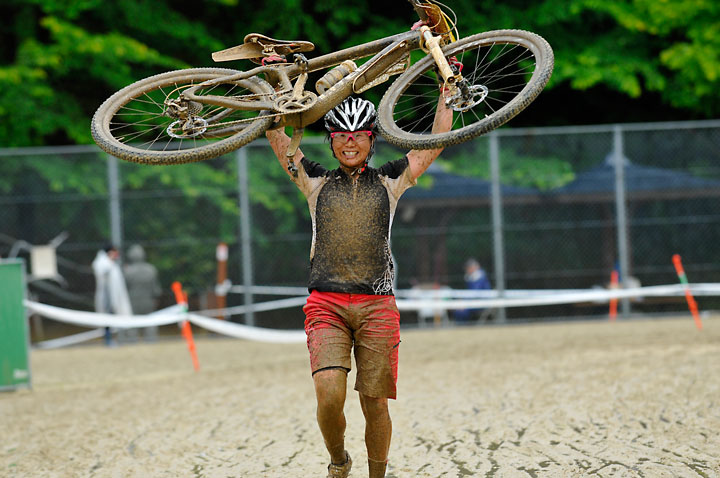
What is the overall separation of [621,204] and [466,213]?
242 centimetres

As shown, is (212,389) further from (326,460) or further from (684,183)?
(684,183)

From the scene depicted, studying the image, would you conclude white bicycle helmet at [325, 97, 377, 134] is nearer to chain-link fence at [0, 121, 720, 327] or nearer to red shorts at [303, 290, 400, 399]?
red shorts at [303, 290, 400, 399]

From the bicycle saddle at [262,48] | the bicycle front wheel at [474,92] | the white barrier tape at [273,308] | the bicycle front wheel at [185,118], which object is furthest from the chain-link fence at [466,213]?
the bicycle front wheel at [474,92]

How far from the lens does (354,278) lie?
4473 mm

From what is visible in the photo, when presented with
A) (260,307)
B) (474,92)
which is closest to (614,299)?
(260,307)

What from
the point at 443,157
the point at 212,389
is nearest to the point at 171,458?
→ the point at 212,389

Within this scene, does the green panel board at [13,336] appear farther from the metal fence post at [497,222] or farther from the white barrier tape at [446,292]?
the metal fence post at [497,222]

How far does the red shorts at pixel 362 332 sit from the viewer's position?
444cm

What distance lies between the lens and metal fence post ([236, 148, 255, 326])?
14.4 metres

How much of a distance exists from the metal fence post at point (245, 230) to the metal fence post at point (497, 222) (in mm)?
3786

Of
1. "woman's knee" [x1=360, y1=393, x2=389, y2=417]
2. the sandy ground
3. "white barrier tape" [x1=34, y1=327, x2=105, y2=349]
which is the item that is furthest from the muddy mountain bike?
"white barrier tape" [x1=34, y1=327, x2=105, y2=349]

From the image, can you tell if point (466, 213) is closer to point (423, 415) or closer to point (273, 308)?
point (273, 308)

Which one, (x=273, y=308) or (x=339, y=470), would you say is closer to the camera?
(x=339, y=470)

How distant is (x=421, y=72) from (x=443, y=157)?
34.7ft
